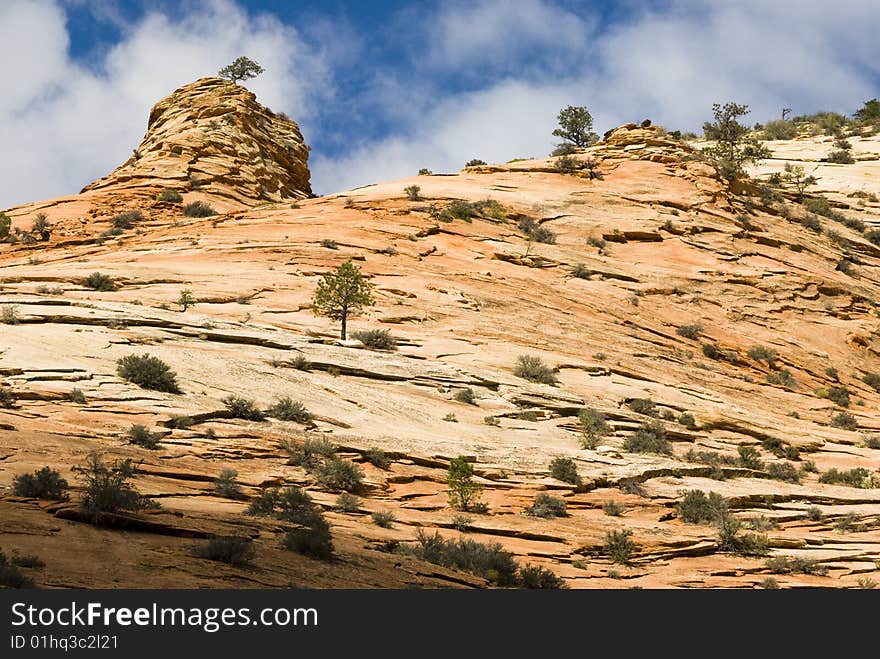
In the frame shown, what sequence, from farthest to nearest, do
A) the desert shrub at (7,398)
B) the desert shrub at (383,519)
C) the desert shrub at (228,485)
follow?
the desert shrub at (7,398) → the desert shrub at (383,519) → the desert shrub at (228,485)

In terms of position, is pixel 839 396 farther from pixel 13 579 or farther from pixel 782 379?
pixel 13 579

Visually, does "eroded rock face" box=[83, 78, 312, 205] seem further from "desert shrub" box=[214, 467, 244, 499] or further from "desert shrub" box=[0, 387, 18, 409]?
"desert shrub" box=[214, 467, 244, 499]

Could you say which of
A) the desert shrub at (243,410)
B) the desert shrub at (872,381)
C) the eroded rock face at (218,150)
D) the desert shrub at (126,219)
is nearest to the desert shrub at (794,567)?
the desert shrub at (243,410)

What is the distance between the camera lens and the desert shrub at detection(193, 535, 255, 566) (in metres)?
10.5

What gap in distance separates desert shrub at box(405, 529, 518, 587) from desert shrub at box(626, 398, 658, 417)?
12.5m

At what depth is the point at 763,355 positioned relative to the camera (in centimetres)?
3528

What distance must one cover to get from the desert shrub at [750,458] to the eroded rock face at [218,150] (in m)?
37.7

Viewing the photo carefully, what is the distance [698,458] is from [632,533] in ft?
21.3

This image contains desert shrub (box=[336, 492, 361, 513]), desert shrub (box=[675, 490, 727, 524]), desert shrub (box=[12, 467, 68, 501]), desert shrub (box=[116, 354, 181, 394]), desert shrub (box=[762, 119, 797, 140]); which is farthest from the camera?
desert shrub (box=[762, 119, 797, 140])

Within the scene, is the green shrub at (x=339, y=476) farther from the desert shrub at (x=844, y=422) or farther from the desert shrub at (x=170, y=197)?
the desert shrub at (x=170, y=197)

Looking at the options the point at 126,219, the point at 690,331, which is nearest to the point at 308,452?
the point at 690,331

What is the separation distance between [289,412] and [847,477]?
14.7 metres

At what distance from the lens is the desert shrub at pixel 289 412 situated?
63.5ft

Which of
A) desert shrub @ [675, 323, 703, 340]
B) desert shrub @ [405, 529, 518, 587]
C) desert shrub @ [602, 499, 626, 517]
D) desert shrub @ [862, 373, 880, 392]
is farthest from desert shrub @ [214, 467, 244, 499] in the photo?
desert shrub @ [862, 373, 880, 392]
